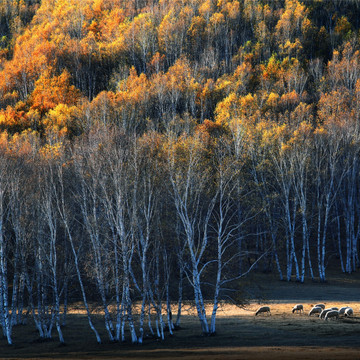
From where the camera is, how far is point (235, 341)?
1062 inches

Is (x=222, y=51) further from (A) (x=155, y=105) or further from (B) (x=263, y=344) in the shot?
(B) (x=263, y=344)

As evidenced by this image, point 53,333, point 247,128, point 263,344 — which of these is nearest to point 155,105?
point 247,128

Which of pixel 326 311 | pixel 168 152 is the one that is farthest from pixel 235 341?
pixel 168 152

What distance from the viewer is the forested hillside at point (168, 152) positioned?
31.2 metres

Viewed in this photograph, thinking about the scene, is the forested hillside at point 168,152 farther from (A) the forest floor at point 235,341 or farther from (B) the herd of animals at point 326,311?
(B) the herd of animals at point 326,311

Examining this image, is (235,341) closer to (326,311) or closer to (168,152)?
(326,311)

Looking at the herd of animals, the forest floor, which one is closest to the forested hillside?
the forest floor

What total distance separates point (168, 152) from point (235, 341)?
448 inches

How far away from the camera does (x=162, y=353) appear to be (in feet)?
79.8

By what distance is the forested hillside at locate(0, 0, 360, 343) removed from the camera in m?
31.2

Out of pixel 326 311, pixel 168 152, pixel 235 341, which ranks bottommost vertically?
pixel 326 311

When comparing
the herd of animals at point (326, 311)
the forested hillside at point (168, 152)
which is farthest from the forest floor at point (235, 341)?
the forested hillside at point (168, 152)

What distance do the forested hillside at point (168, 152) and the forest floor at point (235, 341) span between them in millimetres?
1440

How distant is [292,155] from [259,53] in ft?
195
